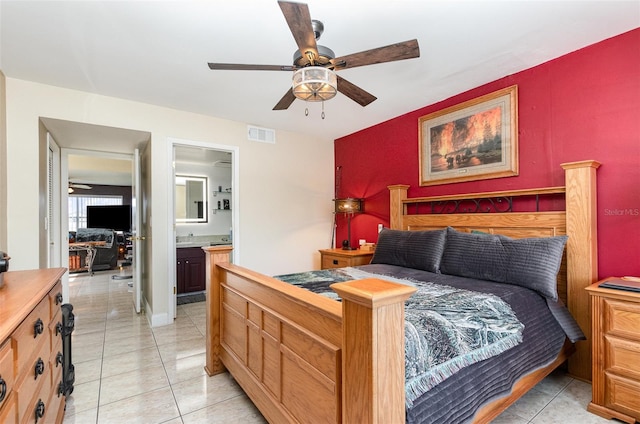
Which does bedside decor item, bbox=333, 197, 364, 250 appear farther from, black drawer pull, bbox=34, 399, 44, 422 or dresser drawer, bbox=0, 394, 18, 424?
dresser drawer, bbox=0, 394, 18, 424

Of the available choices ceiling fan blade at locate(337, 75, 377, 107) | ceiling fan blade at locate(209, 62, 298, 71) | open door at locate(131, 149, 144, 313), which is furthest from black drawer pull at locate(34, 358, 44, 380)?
open door at locate(131, 149, 144, 313)

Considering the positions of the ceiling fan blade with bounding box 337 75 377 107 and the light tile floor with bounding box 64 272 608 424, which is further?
the ceiling fan blade with bounding box 337 75 377 107

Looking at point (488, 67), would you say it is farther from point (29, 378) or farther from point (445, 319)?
point (29, 378)

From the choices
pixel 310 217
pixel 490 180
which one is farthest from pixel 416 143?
pixel 310 217

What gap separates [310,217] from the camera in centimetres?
461

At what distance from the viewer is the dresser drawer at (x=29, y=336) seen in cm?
106

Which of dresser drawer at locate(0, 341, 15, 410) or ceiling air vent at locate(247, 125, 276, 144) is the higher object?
ceiling air vent at locate(247, 125, 276, 144)

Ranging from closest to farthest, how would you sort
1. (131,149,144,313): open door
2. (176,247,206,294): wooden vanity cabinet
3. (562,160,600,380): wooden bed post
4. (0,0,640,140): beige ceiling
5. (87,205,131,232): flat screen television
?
1. (0,0,640,140): beige ceiling
2. (562,160,600,380): wooden bed post
3. (131,149,144,313): open door
4. (176,247,206,294): wooden vanity cabinet
5. (87,205,131,232): flat screen television

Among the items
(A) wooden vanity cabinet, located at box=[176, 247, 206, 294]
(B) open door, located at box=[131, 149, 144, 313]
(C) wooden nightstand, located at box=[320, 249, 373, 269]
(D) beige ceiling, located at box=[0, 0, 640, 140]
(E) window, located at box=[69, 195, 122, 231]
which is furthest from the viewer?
(E) window, located at box=[69, 195, 122, 231]

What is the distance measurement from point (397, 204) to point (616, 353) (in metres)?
2.21

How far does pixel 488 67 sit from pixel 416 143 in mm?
1118

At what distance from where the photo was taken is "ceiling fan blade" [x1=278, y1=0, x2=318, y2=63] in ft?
4.33

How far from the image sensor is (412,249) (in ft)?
9.13

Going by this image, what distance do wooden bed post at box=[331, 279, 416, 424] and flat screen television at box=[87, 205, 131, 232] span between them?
8.82 m
